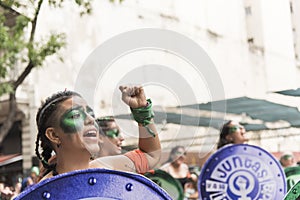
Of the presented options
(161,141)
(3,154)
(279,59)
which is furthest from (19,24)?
(279,59)

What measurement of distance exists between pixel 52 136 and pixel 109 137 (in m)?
0.45

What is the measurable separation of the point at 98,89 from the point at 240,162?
1.72 meters

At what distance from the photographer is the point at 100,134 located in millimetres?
1624

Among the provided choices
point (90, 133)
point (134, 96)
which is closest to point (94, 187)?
point (90, 133)

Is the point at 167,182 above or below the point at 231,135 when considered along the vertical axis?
below

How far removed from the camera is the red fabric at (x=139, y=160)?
5.74 feet

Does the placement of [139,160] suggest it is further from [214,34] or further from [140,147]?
[214,34]

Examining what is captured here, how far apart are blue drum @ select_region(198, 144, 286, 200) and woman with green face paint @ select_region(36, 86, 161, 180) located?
132 centimetres

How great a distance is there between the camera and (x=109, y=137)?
199cm

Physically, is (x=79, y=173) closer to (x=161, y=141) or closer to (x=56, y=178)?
(x=56, y=178)

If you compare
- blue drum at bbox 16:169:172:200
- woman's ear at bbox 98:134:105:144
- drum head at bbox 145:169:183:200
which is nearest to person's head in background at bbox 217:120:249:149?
drum head at bbox 145:169:183:200

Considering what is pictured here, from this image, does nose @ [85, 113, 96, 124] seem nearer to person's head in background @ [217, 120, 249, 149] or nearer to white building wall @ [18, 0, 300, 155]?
person's head in background @ [217, 120, 249, 149]

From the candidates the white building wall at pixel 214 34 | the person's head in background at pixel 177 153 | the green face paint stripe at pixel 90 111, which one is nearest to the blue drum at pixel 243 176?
the person's head in background at pixel 177 153

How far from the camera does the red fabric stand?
175 cm
